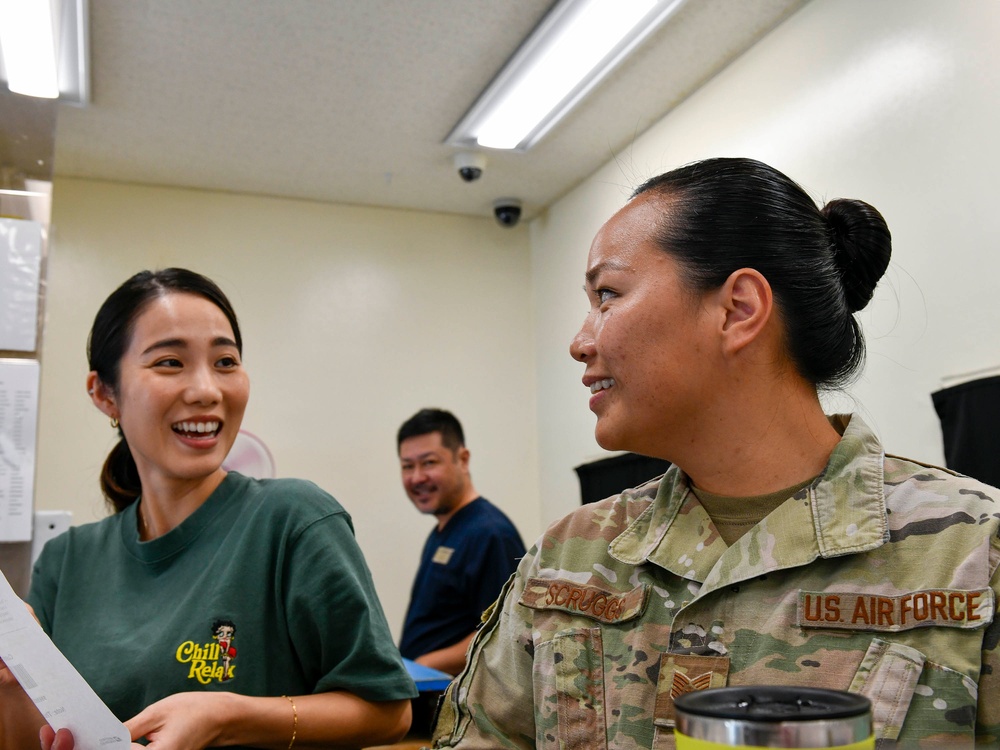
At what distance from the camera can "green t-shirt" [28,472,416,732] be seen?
1385 millimetres

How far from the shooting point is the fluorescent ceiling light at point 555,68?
2.96 m

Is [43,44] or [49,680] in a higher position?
[43,44]

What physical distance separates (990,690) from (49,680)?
108cm

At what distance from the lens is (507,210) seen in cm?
484

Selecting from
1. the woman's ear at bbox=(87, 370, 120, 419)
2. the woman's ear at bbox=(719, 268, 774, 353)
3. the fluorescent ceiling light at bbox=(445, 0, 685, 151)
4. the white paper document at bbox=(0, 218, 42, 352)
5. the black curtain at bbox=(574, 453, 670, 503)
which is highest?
the fluorescent ceiling light at bbox=(445, 0, 685, 151)

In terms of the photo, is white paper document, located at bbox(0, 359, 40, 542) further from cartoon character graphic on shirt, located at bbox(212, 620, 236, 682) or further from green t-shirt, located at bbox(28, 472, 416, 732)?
cartoon character graphic on shirt, located at bbox(212, 620, 236, 682)

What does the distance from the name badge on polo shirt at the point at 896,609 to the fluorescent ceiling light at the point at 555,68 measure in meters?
2.34

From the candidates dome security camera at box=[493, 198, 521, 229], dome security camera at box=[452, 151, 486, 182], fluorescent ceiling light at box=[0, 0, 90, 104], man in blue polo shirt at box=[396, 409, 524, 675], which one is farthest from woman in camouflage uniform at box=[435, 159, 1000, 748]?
dome security camera at box=[493, 198, 521, 229]

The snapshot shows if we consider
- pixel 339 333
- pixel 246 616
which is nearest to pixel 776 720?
pixel 246 616

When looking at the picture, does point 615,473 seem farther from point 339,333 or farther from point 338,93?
point 338,93

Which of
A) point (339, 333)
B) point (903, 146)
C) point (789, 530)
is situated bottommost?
point (789, 530)

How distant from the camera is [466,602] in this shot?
11.0 feet

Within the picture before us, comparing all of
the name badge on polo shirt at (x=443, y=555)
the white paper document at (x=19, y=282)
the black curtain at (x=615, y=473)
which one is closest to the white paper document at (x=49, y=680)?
the white paper document at (x=19, y=282)

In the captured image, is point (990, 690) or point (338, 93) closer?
point (990, 690)
